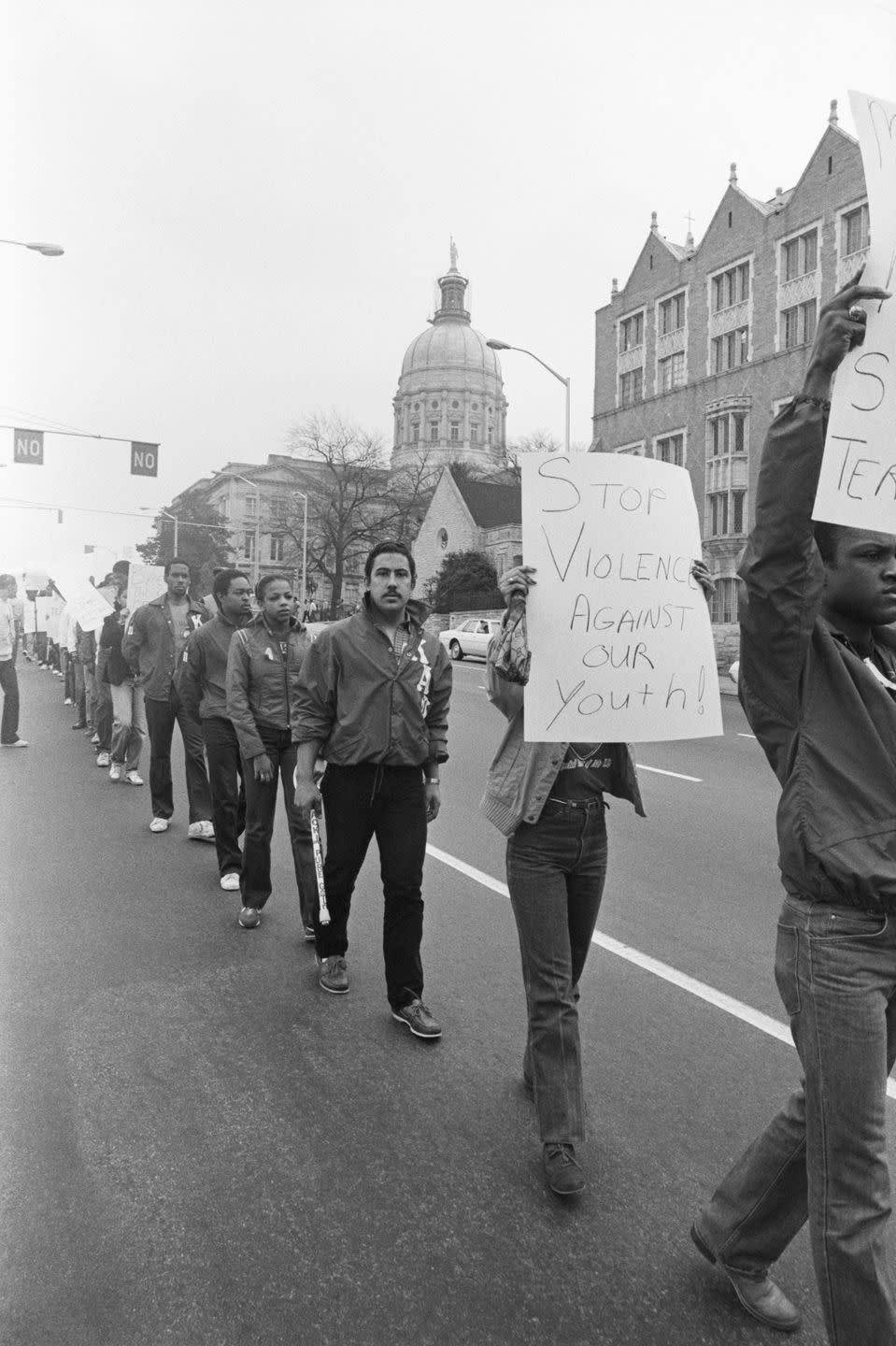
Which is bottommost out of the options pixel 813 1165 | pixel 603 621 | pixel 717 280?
pixel 813 1165

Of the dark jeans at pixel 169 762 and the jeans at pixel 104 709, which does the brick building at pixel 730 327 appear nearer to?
the jeans at pixel 104 709

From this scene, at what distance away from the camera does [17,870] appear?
7.07 meters

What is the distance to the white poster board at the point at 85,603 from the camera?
12.4 m

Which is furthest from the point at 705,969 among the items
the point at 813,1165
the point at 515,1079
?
the point at 813,1165

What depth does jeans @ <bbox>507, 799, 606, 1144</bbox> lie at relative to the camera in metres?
3.23

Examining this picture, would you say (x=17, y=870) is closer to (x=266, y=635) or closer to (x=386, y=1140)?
(x=266, y=635)

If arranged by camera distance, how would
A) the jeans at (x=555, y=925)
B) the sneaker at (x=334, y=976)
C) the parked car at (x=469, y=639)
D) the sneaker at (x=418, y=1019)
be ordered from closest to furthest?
1. the jeans at (x=555, y=925)
2. the sneaker at (x=418, y=1019)
3. the sneaker at (x=334, y=976)
4. the parked car at (x=469, y=639)

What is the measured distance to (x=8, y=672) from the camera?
13.6 m

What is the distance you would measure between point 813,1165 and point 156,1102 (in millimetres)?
2372

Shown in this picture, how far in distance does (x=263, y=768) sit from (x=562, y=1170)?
323cm

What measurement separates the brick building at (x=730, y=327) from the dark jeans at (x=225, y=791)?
1187 inches

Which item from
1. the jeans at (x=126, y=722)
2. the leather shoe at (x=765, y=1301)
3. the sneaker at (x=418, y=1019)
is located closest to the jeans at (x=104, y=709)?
the jeans at (x=126, y=722)

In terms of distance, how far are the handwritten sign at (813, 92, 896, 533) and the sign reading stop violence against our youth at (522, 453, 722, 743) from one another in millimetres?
1128

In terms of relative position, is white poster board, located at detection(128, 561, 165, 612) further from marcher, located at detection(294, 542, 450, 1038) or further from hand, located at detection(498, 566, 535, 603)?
hand, located at detection(498, 566, 535, 603)
